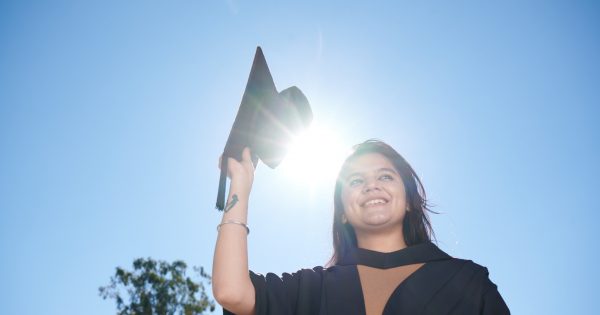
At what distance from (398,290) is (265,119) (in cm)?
117

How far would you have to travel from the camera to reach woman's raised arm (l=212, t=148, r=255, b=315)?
5.86ft

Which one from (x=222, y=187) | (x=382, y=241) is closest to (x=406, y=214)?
(x=382, y=241)

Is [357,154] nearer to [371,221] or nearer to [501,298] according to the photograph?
[371,221]

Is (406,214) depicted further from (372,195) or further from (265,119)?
(265,119)

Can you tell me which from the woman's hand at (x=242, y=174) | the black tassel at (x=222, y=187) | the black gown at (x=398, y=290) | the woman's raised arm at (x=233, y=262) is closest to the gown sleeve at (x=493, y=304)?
the black gown at (x=398, y=290)

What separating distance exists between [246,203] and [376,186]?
0.94 meters

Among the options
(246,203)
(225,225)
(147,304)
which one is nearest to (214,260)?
(225,225)

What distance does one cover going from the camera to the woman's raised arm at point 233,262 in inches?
70.3

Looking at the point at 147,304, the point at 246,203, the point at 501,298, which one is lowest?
the point at 501,298

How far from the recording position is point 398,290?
204 cm

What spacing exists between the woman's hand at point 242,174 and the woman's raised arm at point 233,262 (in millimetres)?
15

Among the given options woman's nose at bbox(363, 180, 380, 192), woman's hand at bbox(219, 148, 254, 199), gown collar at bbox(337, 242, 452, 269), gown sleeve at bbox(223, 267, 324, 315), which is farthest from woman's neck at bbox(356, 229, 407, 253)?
woman's hand at bbox(219, 148, 254, 199)

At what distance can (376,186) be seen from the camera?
8.57 ft

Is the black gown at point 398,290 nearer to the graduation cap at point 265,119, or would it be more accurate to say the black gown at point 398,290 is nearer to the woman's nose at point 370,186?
the woman's nose at point 370,186
